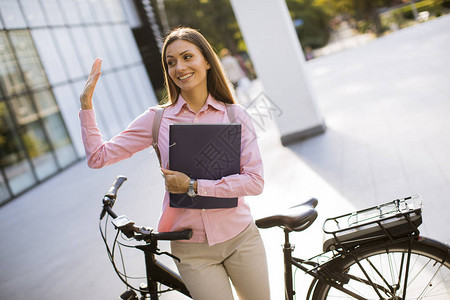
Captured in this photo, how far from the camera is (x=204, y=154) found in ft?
6.60

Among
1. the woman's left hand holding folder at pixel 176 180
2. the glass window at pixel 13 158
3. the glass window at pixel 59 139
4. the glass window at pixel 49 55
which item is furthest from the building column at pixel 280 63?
the glass window at pixel 49 55

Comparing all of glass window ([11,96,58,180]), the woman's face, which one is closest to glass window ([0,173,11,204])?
glass window ([11,96,58,180])

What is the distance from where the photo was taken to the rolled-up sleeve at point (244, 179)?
1988 millimetres

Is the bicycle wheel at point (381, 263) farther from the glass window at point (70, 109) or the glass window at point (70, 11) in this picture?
the glass window at point (70, 11)

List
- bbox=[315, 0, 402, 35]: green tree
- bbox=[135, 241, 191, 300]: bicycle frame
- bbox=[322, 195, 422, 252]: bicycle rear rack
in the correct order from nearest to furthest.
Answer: bbox=[322, 195, 422, 252]: bicycle rear rack → bbox=[135, 241, 191, 300]: bicycle frame → bbox=[315, 0, 402, 35]: green tree

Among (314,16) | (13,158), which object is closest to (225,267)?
(13,158)

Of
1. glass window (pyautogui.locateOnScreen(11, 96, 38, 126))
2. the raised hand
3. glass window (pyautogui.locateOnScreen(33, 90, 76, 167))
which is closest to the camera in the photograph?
the raised hand

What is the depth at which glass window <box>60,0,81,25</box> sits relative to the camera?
16.1 m

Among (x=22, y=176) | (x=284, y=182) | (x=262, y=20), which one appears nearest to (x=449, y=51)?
(x=262, y=20)

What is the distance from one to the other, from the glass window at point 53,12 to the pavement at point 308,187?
21.0ft

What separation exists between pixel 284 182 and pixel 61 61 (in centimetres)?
1135

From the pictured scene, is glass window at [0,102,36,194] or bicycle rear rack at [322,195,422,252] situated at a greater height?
glass window at [0,102,36,194]

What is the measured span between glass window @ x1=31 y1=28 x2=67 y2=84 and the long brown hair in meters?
13.2

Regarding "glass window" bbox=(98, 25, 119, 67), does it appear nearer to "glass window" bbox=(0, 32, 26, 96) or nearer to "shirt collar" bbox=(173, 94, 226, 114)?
"glass window" bbox=(0, 32, 26, 96)
